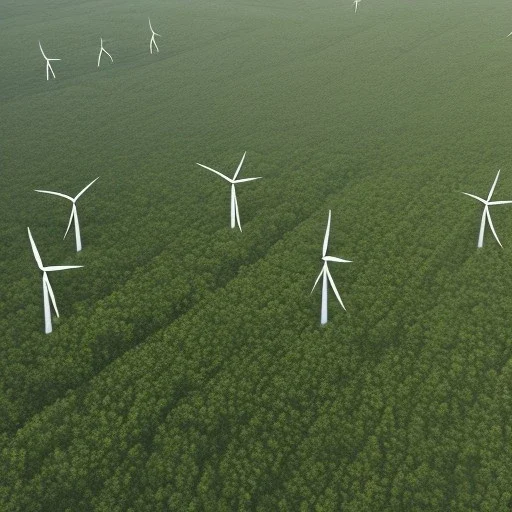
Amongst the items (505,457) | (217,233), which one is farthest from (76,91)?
(505,457)

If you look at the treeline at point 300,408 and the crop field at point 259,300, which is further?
the crop field at point 259,300

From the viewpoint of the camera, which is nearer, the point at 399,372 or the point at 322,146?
the point at 399,372

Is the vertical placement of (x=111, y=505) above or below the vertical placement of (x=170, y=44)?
below

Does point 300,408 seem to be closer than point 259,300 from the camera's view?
Yes

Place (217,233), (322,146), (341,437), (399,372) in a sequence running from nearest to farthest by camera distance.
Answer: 1. (341,437)
2. (399,372)
3. (217,233)
4. (322,146)

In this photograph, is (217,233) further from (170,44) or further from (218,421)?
(170,44)

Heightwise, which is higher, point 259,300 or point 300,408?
point 259,300

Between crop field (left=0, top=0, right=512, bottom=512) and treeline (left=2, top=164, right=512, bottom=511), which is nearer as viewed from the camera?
treeline (left=2, top=164, right=512, bottom=511)

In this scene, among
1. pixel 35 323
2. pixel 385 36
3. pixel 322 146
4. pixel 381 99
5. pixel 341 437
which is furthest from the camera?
pixel 385 36
